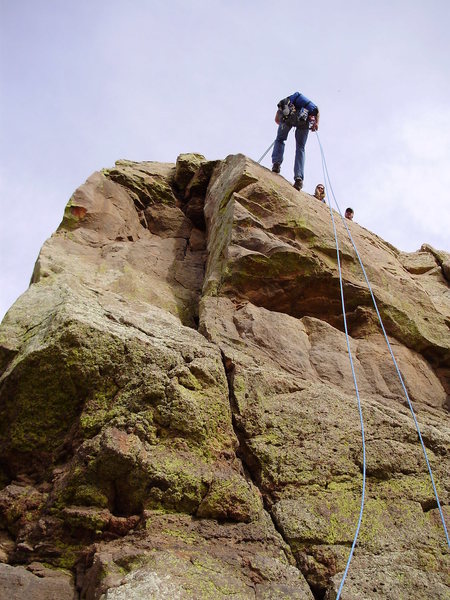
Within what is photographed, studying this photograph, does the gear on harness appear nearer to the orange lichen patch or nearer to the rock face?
the rock face

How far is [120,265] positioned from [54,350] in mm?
4166

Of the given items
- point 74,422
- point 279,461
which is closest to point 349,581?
point 279,461

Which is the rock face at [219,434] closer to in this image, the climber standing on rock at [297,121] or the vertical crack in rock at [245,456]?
the vertical crack in rock at [245,456]

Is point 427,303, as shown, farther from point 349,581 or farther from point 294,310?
point 349,581

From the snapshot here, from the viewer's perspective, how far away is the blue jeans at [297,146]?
45.1ft

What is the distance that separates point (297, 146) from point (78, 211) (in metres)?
6.00

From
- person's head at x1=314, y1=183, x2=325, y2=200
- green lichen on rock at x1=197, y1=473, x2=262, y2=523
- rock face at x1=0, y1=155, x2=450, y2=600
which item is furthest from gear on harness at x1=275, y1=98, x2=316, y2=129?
green lichen on rock at x1=197, y1=473, x2=262, y2=523

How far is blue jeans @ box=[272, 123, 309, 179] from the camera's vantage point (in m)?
13.7

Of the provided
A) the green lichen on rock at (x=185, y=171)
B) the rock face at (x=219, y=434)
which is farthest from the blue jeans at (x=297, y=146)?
the rock face at (x=219, y=434)

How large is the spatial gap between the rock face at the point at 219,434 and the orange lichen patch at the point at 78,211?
118 centimetres

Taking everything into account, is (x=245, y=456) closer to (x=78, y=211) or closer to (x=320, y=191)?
(x=78, y=211)

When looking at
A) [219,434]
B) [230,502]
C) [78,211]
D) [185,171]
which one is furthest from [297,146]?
[230,502]

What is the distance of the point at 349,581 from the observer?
5762 millimetres

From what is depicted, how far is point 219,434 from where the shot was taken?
268 inches
